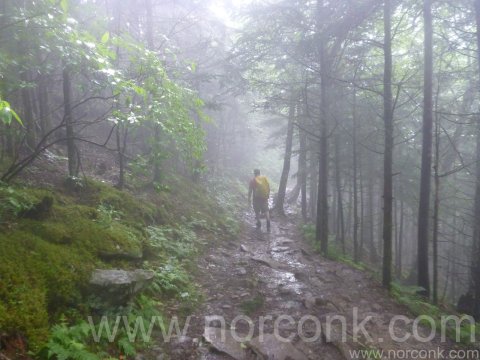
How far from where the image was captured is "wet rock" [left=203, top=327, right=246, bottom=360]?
15.7 ft

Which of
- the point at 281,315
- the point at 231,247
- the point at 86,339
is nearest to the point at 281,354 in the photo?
the point at 281,315

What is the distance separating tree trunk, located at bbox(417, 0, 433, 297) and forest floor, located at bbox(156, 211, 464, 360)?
1.47 metres

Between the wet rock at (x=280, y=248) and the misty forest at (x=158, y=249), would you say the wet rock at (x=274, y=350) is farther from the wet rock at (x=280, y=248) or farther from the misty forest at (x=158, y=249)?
the wet rock at (x=280, y=248)

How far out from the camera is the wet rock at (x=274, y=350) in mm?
4906

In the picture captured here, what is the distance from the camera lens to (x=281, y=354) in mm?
4945

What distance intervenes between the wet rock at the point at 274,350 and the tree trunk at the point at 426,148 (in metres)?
5.95

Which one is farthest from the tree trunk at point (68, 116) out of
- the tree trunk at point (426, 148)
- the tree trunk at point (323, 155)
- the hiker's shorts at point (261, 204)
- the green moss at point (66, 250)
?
the tree trunk at point (426, 148)

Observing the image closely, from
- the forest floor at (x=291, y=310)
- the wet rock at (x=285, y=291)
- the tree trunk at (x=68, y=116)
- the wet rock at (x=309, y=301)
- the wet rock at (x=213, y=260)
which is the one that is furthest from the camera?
the wet rock at (x=213, y=260)

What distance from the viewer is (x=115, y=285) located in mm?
4938

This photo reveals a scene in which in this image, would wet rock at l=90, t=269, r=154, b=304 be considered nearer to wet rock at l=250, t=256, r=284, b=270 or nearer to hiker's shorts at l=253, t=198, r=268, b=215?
wet rock at l=250, t=256, r=284, b=270

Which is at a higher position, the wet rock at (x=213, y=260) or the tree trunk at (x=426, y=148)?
the tree trunk at (x=426, y=148)

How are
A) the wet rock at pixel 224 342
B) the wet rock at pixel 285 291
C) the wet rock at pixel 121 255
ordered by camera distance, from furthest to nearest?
1. the wet rock at pixel 285 291
2. the wet rock at pixel 121 255
3. the wet rock at pixel 224 342

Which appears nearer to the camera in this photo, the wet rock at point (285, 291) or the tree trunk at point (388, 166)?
the wet rock at point (285, 291)

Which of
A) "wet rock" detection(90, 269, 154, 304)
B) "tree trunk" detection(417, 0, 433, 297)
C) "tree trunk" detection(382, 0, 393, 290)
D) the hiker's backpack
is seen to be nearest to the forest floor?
"tree trunk" detection(382, 0, 393, 290)
